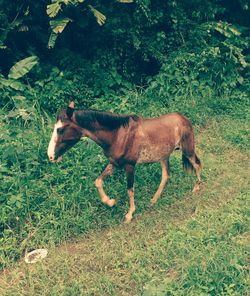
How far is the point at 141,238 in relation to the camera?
5488 millimetres

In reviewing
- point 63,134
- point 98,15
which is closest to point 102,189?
point 63,134

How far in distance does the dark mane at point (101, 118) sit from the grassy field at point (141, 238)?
1038mm

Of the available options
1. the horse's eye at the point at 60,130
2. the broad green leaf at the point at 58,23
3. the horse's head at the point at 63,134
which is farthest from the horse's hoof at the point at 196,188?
the broad green leaf at the point at 58,23

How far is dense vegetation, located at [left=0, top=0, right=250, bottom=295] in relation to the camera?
18.5 ft

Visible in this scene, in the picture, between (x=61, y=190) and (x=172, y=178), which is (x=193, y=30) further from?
(x=61, y=190)

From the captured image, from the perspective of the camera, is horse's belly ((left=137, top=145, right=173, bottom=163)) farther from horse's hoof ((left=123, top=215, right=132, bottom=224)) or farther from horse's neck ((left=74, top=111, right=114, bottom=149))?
horse's hoof ((left=123, top=215, right=132, bottom=224))

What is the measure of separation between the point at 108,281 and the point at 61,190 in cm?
173

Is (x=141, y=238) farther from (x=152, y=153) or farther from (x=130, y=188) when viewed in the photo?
(x=152, y=153)

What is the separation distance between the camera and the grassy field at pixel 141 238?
464 cm

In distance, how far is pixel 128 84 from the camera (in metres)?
9.27

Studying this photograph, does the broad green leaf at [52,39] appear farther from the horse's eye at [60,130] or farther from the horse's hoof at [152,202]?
the horse's hoof at [152,202]

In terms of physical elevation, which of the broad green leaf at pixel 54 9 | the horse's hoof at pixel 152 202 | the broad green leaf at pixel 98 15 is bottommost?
the horse's hoof at pixel 152 202

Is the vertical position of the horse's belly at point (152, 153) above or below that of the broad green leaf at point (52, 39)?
below

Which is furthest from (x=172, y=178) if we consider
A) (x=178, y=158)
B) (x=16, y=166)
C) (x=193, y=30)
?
(x=193, y=30)
